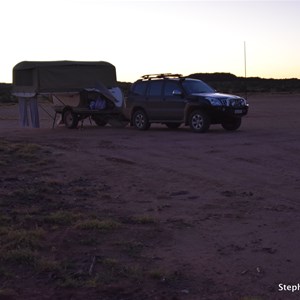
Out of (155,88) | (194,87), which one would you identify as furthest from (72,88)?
(194,87)

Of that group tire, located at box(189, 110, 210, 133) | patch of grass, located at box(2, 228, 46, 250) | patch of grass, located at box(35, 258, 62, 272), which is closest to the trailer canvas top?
tire, located at box(189, 110, 210, 133)

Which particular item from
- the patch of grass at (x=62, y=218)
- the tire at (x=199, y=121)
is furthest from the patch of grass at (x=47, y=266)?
the tire at (x=199, y=121)

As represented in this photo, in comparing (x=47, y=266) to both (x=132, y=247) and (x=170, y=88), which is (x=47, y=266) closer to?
(x=132, y=247)

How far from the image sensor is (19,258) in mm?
6422

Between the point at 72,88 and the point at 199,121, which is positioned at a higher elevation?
the point at 72,88

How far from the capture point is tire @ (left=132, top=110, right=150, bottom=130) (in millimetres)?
22359

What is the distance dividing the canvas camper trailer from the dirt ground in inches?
368

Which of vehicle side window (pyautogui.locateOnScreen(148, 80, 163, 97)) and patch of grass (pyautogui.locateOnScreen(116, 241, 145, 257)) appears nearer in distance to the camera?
patch of grass (pyautogui.locateOnScreen(116, 241, 145, 257))

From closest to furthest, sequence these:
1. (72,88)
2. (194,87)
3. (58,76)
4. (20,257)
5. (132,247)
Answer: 1. (20,257)
2. (132,247)
3. (194,87)
4. (58,76)
5. (72,88)

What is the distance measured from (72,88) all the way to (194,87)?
5.34 m

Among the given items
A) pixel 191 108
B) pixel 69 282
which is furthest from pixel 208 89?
pixel 69 282

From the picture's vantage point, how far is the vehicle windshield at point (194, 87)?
2117cm

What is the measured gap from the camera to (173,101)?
2125 centimetres

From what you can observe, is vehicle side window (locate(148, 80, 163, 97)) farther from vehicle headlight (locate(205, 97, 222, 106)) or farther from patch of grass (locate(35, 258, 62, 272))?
Answer: patch of grass (locate(35, 258, 62, 272))
